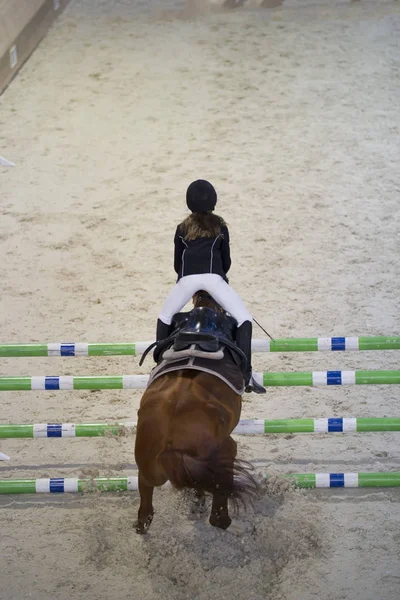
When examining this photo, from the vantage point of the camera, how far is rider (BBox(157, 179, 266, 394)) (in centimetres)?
453

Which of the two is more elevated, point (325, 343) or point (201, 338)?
point (201, 338)

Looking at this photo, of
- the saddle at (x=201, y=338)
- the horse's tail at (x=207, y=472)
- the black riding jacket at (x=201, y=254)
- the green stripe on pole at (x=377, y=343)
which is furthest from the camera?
the green stripe on pole at (x=377, y=343)

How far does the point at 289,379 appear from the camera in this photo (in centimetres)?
477

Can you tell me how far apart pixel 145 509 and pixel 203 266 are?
124 centimetres

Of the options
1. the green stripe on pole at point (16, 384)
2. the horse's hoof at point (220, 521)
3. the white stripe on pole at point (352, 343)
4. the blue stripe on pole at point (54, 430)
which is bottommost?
the horse's hoof at point (220, 521)

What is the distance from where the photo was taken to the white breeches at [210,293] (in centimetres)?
452

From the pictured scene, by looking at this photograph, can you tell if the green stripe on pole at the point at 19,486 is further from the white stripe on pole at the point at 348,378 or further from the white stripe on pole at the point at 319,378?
the white stripe on pole at the point at 348,378

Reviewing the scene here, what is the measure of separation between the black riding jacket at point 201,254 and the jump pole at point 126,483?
1186 millimetres

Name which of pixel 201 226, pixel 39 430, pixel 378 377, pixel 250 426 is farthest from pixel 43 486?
pixel 378 377

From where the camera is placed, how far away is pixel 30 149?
957 centimetres

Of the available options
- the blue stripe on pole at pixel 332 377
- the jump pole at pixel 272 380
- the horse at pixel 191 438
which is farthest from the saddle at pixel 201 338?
the blue stripe on pole at pixel 332 377

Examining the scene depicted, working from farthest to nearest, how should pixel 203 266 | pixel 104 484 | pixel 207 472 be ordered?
1. pixel 104 484
2. pixel 203 266
3. pixel 207 472

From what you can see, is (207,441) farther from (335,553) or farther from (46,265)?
(46,265)

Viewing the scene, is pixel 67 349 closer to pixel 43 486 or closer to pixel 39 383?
pixel 39 383
